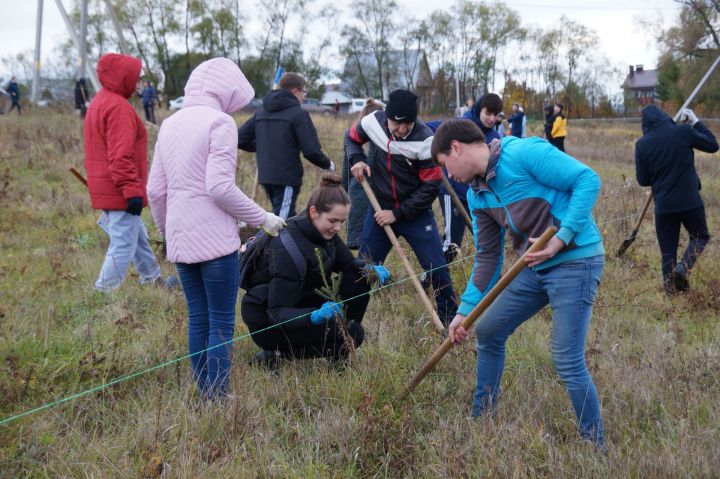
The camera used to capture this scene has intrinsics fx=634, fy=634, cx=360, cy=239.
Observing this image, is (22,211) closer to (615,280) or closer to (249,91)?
(249,91)

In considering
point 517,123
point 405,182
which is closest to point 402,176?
point 405,182

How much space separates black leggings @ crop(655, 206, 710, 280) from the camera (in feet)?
18.3

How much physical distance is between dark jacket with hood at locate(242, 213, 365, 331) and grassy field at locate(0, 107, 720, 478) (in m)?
0.36

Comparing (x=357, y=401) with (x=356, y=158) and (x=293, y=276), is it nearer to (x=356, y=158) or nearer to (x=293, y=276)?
(x=293, y=276)

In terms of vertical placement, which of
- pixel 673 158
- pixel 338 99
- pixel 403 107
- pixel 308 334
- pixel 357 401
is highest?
pixel 338 99

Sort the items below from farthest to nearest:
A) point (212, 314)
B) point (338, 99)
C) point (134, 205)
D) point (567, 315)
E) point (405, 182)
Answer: point (338, 99), point (134, 205), point (405, 182), point (212, 314), point (567, 315)

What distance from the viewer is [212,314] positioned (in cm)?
331

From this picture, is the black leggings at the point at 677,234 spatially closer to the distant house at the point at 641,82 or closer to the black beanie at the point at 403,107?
the black beanie at the point at 403,107

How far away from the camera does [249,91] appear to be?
11.6 feet

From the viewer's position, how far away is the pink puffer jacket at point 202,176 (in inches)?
124

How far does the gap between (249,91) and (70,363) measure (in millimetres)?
1949

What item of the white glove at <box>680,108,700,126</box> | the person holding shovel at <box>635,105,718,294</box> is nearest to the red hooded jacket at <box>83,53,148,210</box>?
the person holding shovel at <box>635,105,718,294</box>

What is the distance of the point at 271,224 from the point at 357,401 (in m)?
1.05

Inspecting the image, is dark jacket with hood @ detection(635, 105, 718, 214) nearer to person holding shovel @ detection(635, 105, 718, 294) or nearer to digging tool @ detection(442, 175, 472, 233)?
person holding shovel @ detection(635, 105, 718, 294)
